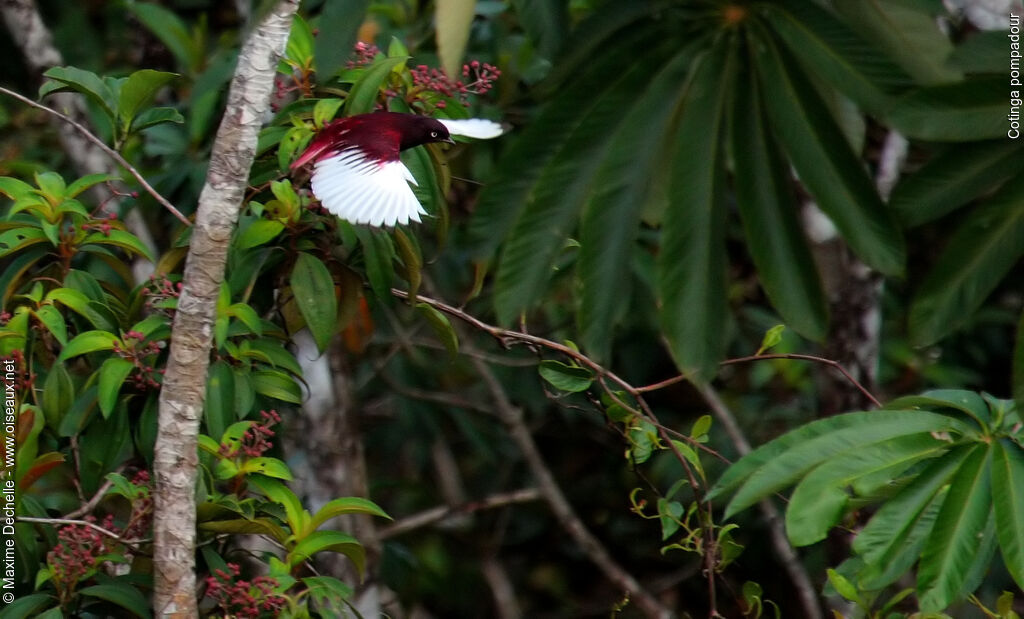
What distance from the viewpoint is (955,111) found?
3.86 feet

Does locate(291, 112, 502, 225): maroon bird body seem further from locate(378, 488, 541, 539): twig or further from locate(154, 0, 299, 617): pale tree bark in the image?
locate(378, 488, 541, 539): twig

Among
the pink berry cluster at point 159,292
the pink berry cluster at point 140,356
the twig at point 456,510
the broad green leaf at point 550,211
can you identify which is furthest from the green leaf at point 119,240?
the twig at point 456,510

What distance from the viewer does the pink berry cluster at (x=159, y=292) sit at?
6.03 feet

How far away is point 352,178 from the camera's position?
1.71 metres

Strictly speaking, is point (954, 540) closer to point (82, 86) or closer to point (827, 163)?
point (827, 163)

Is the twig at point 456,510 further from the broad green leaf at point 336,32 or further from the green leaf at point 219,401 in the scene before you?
the broad green leaf at point 336,32

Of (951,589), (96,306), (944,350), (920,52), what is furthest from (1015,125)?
(944,350)

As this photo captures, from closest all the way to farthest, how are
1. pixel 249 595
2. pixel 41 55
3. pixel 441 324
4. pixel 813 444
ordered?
pixel 813 444, pixel 249 595, pixel 441 324, pixel 41 55

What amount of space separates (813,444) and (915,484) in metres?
0.14

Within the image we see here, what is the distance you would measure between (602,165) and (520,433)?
245 cm

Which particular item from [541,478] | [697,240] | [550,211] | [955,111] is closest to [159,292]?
[550,211]

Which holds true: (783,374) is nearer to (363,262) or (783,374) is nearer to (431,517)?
(431,517)

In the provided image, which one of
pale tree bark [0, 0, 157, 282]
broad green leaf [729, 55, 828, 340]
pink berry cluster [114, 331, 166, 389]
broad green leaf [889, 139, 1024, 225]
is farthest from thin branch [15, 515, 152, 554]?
pale tree bark [0, 0, 157, 282]

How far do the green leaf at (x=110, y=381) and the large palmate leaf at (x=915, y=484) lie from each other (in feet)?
2.91
